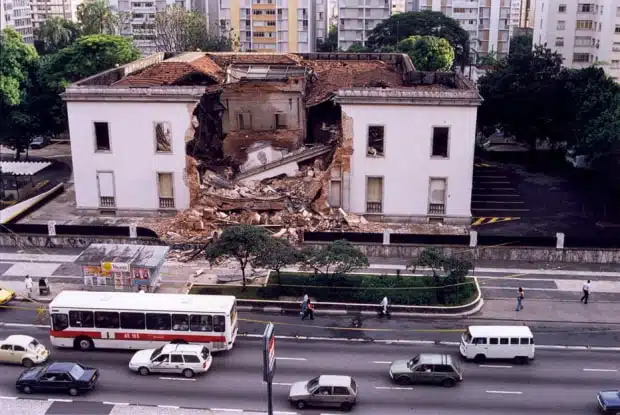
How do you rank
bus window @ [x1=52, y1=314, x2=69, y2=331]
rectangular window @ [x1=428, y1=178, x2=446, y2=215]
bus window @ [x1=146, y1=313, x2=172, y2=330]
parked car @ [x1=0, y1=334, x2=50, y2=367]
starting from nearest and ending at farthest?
parked car @ [x1=0, y1=334, x2=50, y2=367]
bus window @ [x1=146, y1=313, x2=172, y2=330]
bus window @ [x1=52, y1=314, x2=69, y2=331]
rectangular window @ [x1=428, y1=178, x2=446, y2=215]

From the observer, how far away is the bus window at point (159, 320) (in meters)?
35.9

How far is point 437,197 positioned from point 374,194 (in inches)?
182

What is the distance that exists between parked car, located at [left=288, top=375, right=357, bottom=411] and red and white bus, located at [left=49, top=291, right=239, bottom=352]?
18.6 feet

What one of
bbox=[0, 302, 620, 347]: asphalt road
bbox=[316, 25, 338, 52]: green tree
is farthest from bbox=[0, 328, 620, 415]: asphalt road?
bbox=[316, 25, 338, 52]: green tree

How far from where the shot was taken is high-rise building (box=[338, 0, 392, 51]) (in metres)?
131

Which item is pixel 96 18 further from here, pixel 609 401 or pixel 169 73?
pixel 609 401

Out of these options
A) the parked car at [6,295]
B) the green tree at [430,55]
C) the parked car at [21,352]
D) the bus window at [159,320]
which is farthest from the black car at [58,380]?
the green tree at [430,55]

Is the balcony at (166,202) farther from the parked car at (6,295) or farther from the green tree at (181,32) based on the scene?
the green tree at (181,32)

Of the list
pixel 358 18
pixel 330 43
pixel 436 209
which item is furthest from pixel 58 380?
pixel 330 43

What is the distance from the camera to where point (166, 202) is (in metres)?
55.0

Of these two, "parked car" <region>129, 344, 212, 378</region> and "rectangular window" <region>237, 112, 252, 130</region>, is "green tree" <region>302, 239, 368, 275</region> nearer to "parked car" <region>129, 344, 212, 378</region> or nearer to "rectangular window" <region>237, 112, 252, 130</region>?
"parked car" <region>129, 344, 212, 378</region>

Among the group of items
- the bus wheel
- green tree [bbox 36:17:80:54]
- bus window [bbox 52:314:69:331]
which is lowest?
the bus wheel

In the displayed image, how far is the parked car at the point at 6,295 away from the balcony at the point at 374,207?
984 inches

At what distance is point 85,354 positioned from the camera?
36656 mm
